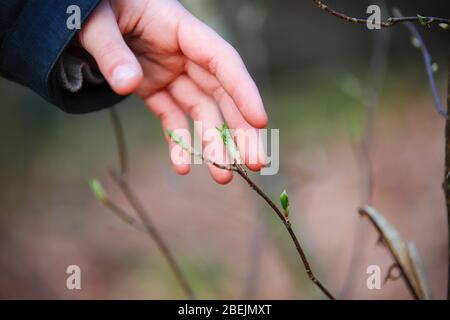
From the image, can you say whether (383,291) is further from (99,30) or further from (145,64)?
(99,30)

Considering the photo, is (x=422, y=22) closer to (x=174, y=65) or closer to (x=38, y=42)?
(x=174, y=65)

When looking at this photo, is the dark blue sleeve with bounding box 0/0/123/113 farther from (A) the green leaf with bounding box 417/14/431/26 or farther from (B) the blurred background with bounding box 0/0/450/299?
(B) the blurred background with bounding box 0/0/450/299

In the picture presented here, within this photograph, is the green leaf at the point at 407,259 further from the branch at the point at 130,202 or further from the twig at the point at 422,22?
the branch at the point at 130,202

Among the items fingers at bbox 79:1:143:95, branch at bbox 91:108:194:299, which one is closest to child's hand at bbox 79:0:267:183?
fingers at bbox 79:1:143:95

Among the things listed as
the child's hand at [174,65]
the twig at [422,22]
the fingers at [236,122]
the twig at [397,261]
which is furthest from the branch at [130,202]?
the twig at [422,22]

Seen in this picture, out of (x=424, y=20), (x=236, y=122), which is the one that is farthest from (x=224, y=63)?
(x=424, y=20)

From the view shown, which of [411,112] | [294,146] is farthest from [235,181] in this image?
[411,112]
